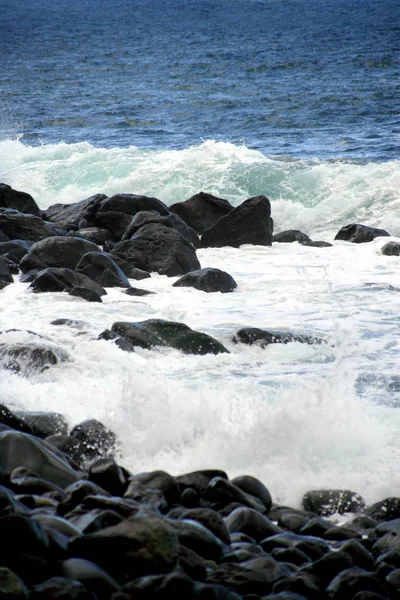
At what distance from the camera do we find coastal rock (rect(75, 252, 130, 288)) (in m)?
8.72

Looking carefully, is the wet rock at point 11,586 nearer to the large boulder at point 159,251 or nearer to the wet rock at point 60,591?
the wet rock at point 60,591

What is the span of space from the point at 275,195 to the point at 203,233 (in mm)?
3891

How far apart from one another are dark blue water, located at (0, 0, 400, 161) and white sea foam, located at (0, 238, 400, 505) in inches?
→ 402

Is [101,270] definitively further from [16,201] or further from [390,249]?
[16,201]

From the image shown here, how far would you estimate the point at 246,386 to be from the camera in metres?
5.55

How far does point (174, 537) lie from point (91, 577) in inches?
13.4

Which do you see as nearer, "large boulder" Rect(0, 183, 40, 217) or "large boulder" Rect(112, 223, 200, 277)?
"large boulder" Rect(112, 223, 200, 277)

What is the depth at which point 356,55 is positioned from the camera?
3600 cm

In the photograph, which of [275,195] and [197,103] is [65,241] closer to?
[275,195]

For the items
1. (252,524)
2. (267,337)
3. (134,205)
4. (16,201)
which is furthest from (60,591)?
(16,201)

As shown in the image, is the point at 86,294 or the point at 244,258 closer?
the point at 86,294

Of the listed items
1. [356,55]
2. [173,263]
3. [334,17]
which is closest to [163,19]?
[334,17]

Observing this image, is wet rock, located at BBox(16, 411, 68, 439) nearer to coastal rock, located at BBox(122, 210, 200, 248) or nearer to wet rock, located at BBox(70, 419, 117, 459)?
wet rock, located at BBox(70, 419, 117, 459)

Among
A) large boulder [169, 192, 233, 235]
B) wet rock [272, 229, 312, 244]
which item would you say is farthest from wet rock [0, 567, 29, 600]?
large boulder [169, 192, 233, 235]
